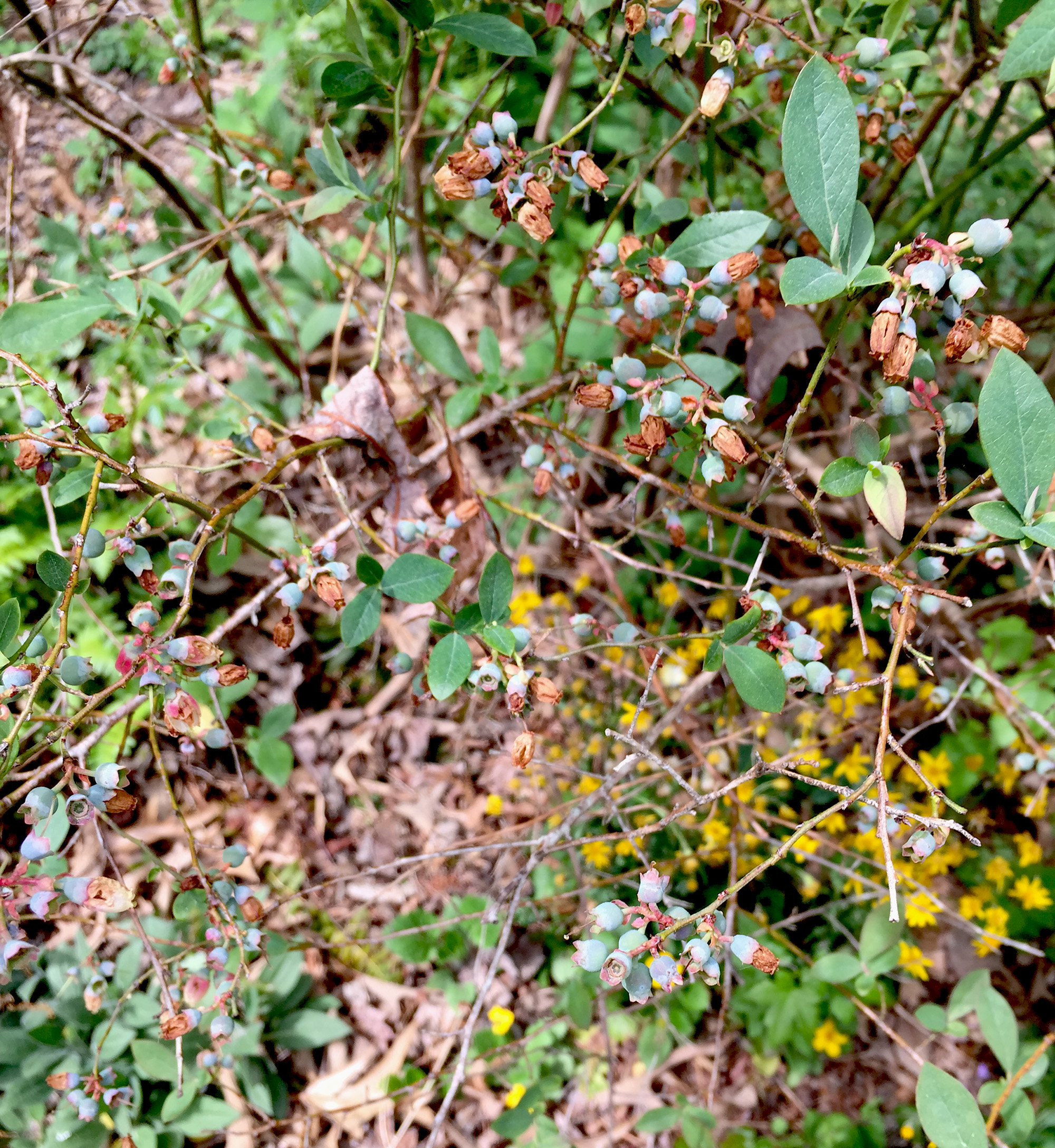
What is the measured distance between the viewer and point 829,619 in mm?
1574

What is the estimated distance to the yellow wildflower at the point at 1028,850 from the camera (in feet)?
5.19

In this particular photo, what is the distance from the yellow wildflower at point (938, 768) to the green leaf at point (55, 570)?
4.79 feet

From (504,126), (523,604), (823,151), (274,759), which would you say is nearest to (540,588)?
(523,604)

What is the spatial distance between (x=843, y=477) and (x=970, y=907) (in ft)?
4.03

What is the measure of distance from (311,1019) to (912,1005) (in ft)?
4.24

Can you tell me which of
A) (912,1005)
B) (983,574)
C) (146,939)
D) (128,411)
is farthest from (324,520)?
(912,1005)

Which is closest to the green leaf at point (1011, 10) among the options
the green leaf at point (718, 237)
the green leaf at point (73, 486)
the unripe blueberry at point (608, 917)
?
the green leaf at point (718, 237)

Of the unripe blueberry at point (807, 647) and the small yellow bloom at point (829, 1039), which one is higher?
the unripe blueberry at point (807, 647)

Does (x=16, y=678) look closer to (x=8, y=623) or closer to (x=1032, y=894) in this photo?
(x=8, y=623)

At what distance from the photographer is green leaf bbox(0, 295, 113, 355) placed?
0.97 metres

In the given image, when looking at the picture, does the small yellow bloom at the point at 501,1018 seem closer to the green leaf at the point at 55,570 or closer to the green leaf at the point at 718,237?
the green leaf at the point at 55,570

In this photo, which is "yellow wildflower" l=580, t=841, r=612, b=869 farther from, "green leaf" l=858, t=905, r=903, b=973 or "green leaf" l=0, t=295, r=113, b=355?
"green leaf" l=0, t=295, r=113, b=355

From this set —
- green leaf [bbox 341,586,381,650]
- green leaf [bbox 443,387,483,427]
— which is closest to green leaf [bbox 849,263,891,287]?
green leaf [bbox 341,586,381,650]

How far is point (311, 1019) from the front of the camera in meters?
1.64
